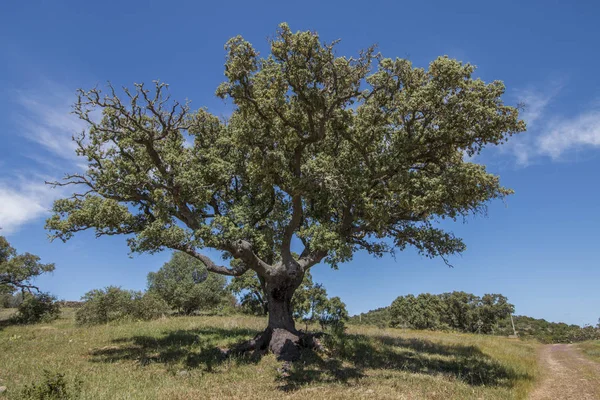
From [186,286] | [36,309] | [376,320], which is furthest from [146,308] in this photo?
[376,320]

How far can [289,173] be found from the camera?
14.9 metres

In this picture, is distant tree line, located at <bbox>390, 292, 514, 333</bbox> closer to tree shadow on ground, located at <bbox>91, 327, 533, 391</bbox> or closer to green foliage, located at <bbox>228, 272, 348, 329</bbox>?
green foliage, located at <bbox>228, 272, 348, 329</bbox>

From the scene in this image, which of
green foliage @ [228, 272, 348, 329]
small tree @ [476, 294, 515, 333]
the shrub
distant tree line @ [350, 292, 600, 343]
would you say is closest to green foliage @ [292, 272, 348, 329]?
green foliage @ [228, 272, 348, 329]

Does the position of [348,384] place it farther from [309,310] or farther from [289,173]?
[309,310]

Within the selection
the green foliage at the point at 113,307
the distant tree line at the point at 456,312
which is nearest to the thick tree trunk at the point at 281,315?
the green foliage at the point at 113,307

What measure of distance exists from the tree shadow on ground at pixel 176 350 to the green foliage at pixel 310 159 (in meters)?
3.98

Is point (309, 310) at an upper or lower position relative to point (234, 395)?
upper

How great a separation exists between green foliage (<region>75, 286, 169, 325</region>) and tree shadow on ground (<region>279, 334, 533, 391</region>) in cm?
1994

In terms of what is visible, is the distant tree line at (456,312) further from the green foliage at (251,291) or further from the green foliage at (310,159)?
the green foliage at (310,159)

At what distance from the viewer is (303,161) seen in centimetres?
1725

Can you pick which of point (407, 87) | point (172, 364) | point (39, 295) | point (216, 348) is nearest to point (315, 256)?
point (216, 348)

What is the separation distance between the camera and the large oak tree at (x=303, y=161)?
13336 millimetres

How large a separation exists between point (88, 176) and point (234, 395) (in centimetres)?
1291

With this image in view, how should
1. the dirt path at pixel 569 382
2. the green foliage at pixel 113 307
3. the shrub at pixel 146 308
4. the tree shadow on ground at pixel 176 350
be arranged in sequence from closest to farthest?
1. the dirt path at pixel 569 382
2. the tree shadow on ground at pixel 176 350
3. the green foliage at pixel 113 307
4. the shrub at pixel 146 308
